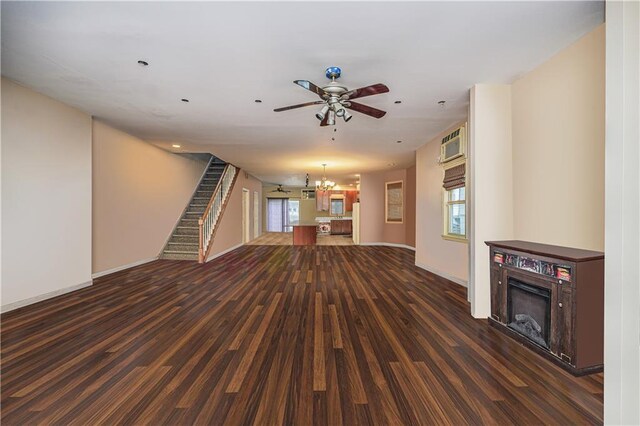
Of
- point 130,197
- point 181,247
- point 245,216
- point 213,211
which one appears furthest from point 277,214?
point 130,197

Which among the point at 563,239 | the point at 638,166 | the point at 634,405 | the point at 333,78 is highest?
the point at 333,78

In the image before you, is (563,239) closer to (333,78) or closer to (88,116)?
(333,78)

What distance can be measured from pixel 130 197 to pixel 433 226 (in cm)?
671

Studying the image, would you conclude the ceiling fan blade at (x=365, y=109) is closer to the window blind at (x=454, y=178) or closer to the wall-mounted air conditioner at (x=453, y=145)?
the wall-mounted air conditioner at (x=453, y=145)

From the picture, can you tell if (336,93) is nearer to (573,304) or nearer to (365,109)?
(365,109)

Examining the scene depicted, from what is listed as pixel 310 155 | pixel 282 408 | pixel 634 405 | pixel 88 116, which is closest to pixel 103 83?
pixel 88 116

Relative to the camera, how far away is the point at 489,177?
3205 millimetres

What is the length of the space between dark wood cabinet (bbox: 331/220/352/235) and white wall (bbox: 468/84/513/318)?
1019cm

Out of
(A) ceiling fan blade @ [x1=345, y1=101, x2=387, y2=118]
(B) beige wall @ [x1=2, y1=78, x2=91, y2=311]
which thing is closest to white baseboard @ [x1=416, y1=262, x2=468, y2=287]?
(A) ceiling fan blade @ [x1=345, y1=101, x2=387, y2=118]

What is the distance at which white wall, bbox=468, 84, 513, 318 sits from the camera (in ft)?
10.5

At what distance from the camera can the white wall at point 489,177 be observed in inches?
126

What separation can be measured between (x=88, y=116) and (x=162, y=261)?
363cm

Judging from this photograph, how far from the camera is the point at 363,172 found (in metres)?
9.82

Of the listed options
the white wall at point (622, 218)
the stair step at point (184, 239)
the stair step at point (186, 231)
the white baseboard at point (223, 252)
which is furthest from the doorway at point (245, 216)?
the white wall at point (622, 218)
